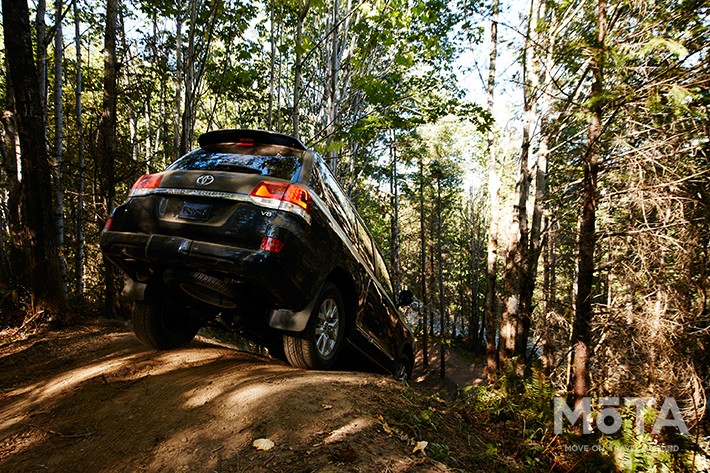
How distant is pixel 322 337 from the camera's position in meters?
3.32

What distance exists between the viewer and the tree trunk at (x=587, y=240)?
429cm

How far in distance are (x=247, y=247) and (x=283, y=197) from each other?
46 cm

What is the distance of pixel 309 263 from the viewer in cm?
283

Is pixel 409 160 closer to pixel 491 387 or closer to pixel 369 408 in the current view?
pixel 491 387

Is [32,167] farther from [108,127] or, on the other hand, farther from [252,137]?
[252,137]

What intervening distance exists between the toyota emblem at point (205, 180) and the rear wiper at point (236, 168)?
0.17 meters

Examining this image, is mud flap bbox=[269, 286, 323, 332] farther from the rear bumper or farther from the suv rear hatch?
the suv rear hatch

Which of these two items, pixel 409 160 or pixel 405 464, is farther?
pixel 409 160

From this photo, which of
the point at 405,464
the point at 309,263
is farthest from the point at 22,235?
the point at 405,464

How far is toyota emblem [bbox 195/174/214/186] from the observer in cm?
279

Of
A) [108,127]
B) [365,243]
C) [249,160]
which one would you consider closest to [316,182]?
[249,160]

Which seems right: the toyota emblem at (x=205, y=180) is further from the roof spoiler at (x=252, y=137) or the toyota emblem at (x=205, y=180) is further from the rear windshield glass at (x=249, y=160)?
the roof spoiler at (x=252, y=137)

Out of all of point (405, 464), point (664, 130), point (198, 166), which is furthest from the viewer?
point (664, 130)

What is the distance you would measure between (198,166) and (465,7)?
32.1 ft
